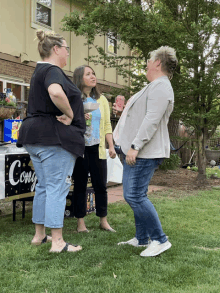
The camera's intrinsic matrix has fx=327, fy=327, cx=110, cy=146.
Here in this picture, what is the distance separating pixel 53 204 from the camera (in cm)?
276

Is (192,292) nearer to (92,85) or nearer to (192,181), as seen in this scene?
(92,85)

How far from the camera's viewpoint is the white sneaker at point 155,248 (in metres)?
2.79

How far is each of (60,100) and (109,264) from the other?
4.49 ft

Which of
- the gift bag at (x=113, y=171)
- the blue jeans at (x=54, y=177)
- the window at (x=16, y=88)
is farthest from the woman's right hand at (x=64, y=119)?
the window at (x=16, y=88)

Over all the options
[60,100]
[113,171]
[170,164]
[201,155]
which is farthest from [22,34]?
[60,100]

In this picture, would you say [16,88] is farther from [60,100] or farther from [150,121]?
[150,121]

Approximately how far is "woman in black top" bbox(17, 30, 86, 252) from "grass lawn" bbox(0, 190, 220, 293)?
0.89 feet

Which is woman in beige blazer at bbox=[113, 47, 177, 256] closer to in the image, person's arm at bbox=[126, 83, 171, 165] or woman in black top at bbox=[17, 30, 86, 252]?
person's arm at bbox=[126, 83, 171, 165]

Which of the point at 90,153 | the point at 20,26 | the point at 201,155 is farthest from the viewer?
the point at 20,26

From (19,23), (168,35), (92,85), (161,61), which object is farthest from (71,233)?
(19,23)

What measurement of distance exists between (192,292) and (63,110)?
1652 mm

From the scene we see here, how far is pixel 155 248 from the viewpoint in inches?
111

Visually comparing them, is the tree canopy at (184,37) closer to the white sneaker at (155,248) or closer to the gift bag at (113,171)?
the gift bag at (113,171)

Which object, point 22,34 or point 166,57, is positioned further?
point 22,34
